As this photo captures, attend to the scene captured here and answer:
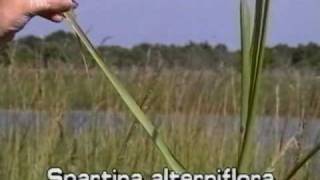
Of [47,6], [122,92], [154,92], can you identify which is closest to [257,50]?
[122,92]

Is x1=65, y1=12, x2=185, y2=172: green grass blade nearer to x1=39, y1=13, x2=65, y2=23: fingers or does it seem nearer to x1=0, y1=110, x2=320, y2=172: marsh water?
x1=39, y1=13, x2=65, y2=23: fingers

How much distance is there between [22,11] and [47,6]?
35 millimetres

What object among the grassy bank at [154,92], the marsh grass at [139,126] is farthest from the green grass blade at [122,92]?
the grassy bank at [154,92]

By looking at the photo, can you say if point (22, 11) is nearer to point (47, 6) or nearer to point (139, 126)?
point (47, 6)

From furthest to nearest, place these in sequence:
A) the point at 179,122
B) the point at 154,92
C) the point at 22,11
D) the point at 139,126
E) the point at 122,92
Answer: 1. the point at 179,122
2. the point at 154,92
3. the point at 139,126
4. the point at 122,92
5. the point at 22,11

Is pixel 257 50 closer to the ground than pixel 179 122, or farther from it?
farther from it

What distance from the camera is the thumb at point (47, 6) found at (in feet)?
3.60

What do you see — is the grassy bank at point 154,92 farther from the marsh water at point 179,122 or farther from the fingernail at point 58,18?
the fingernail at point 58,18

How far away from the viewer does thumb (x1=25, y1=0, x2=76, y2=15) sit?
43.3 inches

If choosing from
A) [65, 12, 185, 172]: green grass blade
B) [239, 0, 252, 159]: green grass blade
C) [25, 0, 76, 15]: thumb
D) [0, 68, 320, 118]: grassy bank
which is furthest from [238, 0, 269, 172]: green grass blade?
[0, 68, 320, 118]: grassy bank

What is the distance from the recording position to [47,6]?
43.7 inches

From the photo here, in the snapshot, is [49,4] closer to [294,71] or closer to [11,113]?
[11,113]

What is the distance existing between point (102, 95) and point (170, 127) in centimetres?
25

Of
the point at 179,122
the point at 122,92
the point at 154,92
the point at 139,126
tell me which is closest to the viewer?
the point at 122,92
